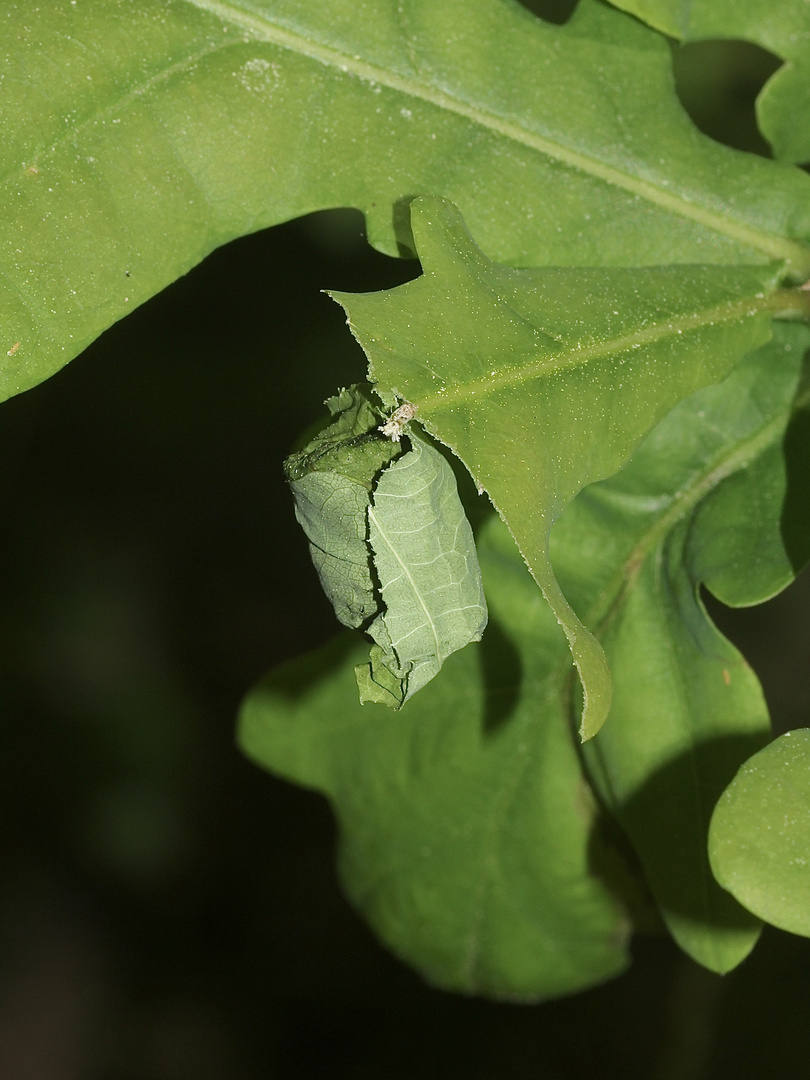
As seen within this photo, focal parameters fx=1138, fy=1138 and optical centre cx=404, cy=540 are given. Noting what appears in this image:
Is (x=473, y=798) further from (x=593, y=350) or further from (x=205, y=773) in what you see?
(x=205, y=773)

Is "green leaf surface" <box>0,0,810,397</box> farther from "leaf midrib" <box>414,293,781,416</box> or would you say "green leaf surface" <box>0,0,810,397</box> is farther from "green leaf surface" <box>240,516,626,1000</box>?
"green leaf surface" <box>240,516,626,1000</box>

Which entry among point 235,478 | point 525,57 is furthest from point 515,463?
point 235,478

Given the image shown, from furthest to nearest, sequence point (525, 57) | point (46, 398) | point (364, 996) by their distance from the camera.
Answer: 1. point (364, 996)
2. point (46, 398)
3. point (525, 57)

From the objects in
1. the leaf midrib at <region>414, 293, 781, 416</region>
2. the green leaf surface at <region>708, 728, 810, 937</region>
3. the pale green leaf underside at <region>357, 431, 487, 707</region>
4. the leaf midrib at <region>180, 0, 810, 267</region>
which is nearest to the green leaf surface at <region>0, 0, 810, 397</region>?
the leaf midrib at <region>180, 0, 810, 267</region>

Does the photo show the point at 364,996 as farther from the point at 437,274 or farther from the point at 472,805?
the point at 437,274

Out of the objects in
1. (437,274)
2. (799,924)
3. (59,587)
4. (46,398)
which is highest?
(437,274)

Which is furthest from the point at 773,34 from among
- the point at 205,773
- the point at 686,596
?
the point at 205,773
